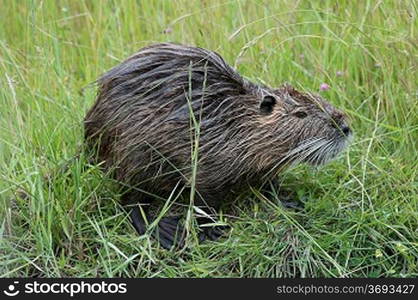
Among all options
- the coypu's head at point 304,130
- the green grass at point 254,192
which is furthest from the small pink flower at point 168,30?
the coypu's head at point 304,130

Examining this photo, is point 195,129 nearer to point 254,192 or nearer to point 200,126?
point 200,126

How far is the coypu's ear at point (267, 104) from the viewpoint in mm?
3064

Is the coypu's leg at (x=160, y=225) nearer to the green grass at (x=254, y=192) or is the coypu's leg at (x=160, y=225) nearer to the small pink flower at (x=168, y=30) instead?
the green grass at (x=254, y=192)

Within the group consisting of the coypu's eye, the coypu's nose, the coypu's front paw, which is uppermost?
the coypu's eye

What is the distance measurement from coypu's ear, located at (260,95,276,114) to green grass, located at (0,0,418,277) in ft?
0.97

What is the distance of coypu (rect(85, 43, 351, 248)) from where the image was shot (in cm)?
301

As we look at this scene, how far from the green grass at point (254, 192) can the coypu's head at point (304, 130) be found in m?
0.15

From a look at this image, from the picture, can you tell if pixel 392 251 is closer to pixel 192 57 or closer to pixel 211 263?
pixel 211 263

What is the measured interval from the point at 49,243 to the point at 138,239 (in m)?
0.29

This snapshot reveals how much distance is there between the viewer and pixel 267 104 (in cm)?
308

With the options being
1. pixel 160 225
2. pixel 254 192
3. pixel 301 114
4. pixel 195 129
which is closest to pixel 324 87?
pixel 301 114

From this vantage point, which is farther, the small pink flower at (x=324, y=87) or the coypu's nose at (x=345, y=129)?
the small pink flower at (x=324, y=87)

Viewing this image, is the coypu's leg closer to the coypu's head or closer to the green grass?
the green grass

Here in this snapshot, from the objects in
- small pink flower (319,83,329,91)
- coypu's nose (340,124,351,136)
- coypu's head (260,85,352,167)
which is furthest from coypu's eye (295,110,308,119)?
small pink flower (319,83,329,91)
